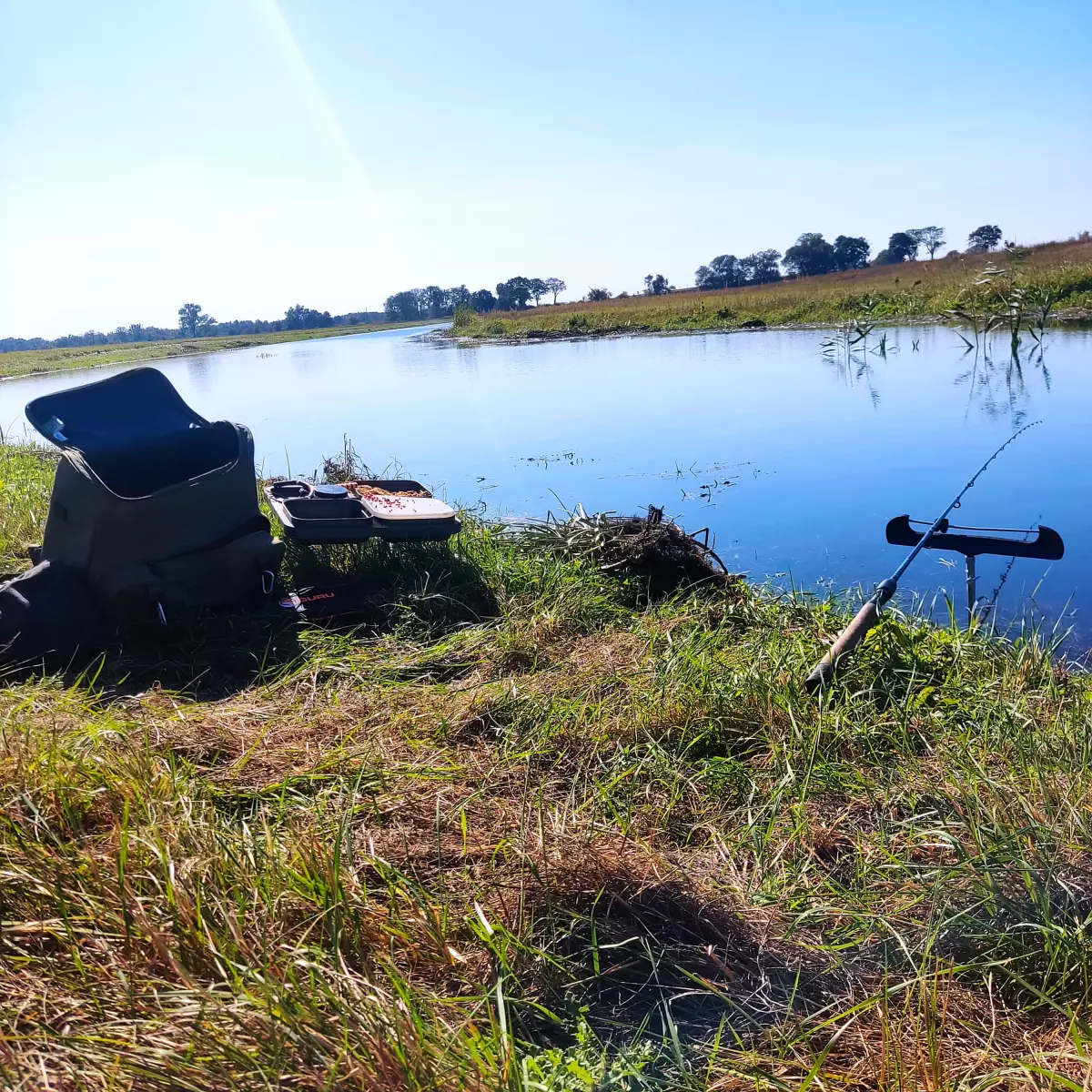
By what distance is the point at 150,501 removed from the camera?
3.30 metres

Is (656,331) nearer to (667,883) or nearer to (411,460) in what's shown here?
(411,460)

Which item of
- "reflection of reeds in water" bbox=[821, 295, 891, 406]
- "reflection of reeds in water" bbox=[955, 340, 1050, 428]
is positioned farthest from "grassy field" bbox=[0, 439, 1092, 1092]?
"reflection of reeds in water" bbox=[821, 295, 891, 406]

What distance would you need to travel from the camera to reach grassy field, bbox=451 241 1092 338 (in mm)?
18859

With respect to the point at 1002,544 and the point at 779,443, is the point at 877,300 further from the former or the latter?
the point at 1002,544

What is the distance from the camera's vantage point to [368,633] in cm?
371

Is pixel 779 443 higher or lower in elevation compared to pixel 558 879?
higher

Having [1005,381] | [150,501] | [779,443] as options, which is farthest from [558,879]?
[1005,381]

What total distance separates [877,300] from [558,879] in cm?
2524

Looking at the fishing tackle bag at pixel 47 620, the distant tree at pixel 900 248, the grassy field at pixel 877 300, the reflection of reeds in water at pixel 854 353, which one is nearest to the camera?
the fishing tackle bag at pixel 47 620

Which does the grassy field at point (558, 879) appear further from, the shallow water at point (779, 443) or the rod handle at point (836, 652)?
the shallow water at point (779, 443)

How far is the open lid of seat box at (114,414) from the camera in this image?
11.9 feet

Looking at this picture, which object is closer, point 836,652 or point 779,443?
point 836,652

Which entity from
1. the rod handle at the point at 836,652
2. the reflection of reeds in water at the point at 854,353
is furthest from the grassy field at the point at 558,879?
the reflection of reeds in water at the point at 854,353

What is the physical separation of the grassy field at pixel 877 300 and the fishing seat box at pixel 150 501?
18.8 meters
